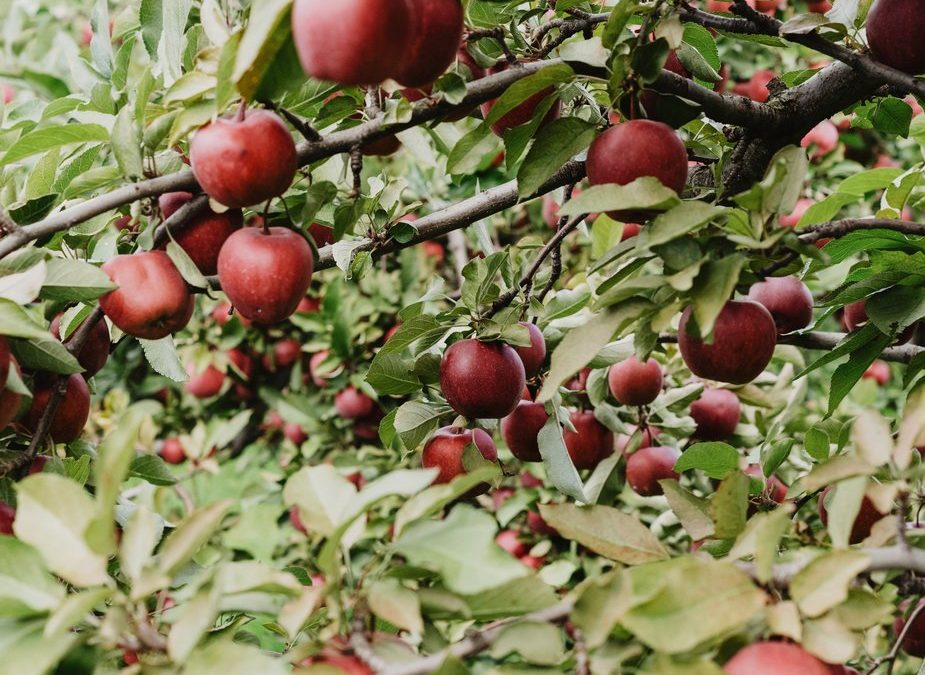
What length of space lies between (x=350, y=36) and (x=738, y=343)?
1.57 feet

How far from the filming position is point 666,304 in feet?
2.62

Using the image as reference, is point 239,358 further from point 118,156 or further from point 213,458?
point 118,156

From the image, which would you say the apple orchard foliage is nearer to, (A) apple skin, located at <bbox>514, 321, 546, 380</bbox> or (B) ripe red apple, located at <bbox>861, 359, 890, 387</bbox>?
(A) apple skin, located at <bbox>514, 321, 546, 380</bbox>

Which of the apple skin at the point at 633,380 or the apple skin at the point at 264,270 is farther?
the apple skin at the point at 633,380

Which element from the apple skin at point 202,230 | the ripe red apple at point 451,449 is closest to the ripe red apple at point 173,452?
the ripe red apple at point 451,449

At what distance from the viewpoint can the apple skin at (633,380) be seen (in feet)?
4.66

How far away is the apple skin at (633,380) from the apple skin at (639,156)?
57 cm

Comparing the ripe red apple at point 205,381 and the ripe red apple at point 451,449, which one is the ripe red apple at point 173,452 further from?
the ripe red apple at point 451,449

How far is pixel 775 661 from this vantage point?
0.58 m

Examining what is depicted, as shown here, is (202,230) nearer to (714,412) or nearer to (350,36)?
(350,36)

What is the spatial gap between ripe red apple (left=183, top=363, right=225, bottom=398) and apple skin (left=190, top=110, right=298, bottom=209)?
1844 mm

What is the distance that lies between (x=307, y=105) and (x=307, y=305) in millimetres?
1688

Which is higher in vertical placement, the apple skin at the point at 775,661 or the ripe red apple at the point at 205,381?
the apple skin at the point at 775,661

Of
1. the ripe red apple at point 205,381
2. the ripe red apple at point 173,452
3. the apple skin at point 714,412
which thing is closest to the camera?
the apple skin at point 714,412
